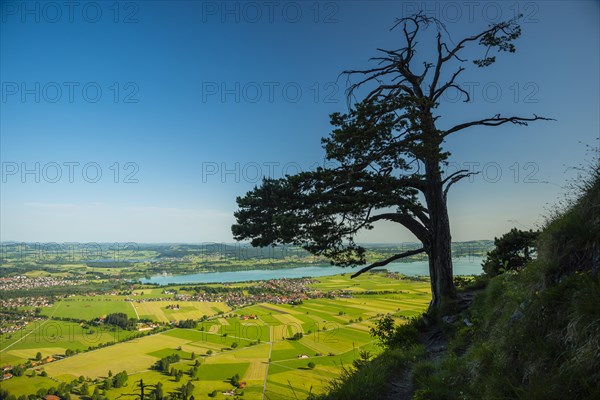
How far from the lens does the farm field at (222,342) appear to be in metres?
35.3

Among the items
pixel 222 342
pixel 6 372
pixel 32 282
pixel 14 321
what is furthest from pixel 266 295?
pixel 32 282

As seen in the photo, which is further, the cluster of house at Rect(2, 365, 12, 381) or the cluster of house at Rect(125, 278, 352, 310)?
the cluster of house at Rect(125, 278, 352, 310)

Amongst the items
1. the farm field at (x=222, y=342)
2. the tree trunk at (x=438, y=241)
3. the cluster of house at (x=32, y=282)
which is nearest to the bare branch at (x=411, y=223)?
the tree trunk at (x=438, y=241)

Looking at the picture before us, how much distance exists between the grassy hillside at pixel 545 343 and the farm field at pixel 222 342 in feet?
57.8

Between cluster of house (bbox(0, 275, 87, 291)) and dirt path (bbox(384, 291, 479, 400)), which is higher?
dirt path (bbox(384, 291, 479, 400))

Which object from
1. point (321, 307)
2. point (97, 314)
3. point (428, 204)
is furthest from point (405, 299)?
point (97, 314)

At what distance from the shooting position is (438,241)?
11.9 m

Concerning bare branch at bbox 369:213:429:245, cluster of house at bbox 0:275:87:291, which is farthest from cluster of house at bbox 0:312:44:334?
bare branch at bbox 369:213:429:245

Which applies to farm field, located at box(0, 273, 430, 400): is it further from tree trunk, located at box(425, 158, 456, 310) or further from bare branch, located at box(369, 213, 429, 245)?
bare branch, located at box(369, 213, 429, 245)

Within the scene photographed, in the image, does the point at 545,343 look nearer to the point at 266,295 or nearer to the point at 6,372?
the point at 6,372

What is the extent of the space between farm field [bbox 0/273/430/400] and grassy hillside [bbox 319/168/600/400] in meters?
17.6

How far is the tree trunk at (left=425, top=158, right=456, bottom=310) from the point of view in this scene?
11.5 metres

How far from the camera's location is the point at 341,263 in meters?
12.5

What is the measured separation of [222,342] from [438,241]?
50019 mm
